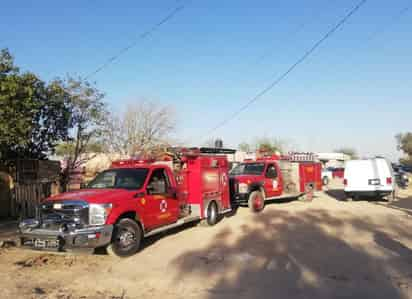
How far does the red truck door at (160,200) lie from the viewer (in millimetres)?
8828

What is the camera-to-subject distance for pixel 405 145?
92500 mm

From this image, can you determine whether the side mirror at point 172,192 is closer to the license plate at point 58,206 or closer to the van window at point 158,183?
the van window at point 158,183

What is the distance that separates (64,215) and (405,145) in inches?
3886

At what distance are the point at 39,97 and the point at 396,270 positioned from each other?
39.0ft

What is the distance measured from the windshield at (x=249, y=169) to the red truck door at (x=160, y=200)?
6645 millimetres

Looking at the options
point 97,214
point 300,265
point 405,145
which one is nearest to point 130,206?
point 97,214

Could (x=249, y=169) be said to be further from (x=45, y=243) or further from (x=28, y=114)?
(x=45, y=243)

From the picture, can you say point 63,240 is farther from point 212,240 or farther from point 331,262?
point 331,262

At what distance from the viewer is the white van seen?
17.6 metres

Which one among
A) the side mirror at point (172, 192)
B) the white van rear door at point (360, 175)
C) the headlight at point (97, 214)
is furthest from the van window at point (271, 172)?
the headlight at point (97, 214)

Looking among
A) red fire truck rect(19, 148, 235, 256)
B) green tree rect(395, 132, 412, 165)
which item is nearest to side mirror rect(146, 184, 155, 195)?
red fire truck rect(19, 148, 235, 256)

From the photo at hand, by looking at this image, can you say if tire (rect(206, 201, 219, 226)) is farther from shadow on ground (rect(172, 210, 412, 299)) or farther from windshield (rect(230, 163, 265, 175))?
windshield (rect(230, 163, 265, 175))

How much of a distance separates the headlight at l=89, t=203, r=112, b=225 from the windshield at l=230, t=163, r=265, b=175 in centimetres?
942

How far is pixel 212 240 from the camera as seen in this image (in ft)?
31.1
